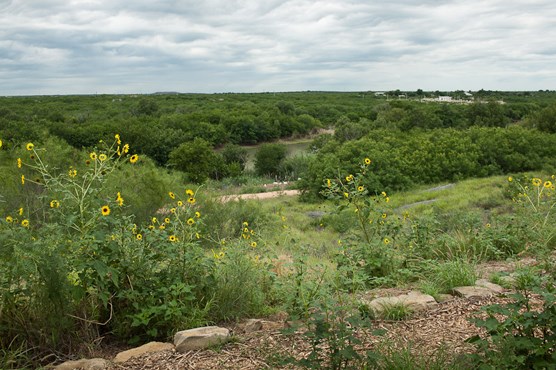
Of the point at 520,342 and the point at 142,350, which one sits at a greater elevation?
the point at 520,342

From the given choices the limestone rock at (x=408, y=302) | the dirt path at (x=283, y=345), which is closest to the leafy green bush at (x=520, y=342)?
the dirt path at (x=283, y=345)

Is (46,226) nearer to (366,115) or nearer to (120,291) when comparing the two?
(120,291)

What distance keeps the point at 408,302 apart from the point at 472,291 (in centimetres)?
72

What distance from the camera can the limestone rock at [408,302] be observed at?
3.79m

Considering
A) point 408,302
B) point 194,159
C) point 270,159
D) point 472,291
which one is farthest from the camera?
point 270,159

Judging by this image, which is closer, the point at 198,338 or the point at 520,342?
the point at 520,342

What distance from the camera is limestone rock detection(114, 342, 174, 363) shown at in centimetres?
320

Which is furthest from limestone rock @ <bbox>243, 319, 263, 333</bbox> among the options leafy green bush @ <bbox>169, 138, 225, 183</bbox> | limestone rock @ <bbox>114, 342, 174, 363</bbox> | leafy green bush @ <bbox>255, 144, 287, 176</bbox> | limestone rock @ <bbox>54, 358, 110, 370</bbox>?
leafy green bush @ <bbox>255, 144, 287, 176</bbox>

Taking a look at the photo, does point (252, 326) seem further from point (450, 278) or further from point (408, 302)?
point (450, 278)

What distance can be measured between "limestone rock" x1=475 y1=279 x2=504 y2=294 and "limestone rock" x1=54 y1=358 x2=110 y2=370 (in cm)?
307

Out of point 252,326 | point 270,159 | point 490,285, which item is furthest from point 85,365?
point 270,159

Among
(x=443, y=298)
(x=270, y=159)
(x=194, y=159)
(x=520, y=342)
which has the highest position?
(x=520, y=342)

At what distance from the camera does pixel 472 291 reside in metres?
4.25

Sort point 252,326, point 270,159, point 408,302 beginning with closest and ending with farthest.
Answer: point 252,326 < point 408,302 < point 270,159
